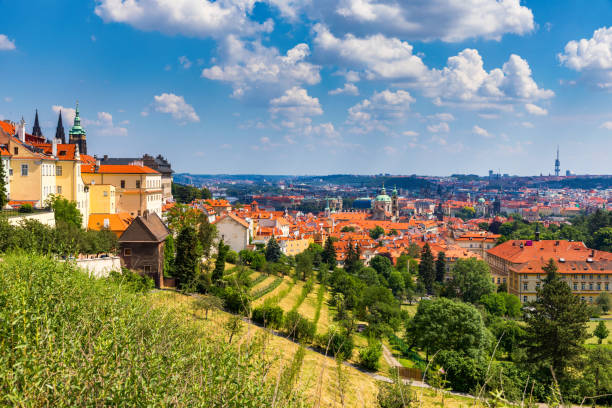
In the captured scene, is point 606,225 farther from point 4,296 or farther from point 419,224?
point 4,296

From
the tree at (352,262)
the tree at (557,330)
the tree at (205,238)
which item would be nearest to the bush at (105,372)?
the tree at (557,330)

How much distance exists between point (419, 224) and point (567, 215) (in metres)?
84.2

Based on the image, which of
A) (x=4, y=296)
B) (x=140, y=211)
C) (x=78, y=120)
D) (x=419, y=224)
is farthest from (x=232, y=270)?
(x=419, y=224)

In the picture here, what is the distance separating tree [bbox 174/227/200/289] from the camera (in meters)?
30.3

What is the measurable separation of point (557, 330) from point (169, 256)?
23702mm

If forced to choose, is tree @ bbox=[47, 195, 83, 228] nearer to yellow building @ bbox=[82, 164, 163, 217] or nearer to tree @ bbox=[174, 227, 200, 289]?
tree @ bbox=[174, 227, 200, 289]

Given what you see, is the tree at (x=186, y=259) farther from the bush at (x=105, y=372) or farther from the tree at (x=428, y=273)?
the tree at (x=428, y=273)

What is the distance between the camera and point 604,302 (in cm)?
5562

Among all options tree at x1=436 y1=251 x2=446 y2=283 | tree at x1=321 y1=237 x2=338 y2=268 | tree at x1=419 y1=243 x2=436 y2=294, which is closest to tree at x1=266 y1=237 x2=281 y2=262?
tree at x1=321 y1=237 x2=338 y2=268

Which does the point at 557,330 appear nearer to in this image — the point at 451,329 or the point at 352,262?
the point at 451,329

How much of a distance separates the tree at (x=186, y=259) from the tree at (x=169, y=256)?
98 cm

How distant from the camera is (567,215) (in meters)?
187

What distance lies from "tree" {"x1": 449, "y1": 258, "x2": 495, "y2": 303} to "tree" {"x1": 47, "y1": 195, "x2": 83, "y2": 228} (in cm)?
3856

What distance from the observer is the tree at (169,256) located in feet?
103
